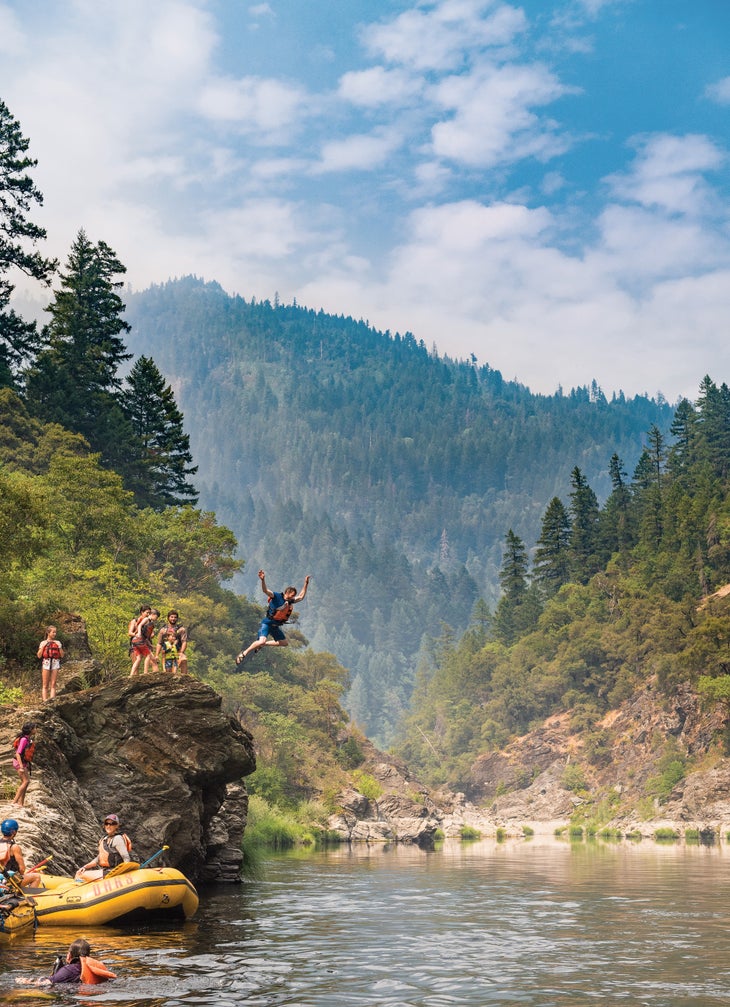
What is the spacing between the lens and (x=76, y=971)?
16.0 metres

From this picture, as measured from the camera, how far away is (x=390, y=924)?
25.1 metres

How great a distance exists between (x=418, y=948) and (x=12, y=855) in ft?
26.0

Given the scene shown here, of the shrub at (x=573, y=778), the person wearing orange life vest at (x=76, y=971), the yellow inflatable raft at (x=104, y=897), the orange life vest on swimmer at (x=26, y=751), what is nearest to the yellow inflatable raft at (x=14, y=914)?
the yellow inflatable raft at (x=104, y=897)

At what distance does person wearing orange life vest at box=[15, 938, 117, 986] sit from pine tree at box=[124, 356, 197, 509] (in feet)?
204

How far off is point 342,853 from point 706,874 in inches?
946

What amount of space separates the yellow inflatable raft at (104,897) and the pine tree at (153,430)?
57308mm

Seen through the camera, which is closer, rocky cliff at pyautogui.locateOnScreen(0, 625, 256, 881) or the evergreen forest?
rocky cliff at pyautogui.locateOnScreen(0, 625, 256, 881)

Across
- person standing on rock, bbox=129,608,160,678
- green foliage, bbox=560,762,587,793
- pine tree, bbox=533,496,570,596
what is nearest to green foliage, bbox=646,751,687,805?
green foliage, bbox=560,762,587,793

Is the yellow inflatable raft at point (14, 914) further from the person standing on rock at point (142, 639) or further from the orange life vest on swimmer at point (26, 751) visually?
the person standing on rock at point (142, 639)

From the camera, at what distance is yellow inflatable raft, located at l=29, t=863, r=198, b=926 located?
67.0 ft

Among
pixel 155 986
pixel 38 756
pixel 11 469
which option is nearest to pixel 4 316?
pixel 11 469

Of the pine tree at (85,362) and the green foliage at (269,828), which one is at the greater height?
the pine tree at (85,362)

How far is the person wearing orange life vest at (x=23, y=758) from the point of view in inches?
914

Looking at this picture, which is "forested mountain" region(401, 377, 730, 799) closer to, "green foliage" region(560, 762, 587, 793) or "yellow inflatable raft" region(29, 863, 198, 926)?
"green foliage" region(560, 762, 587, 793)
